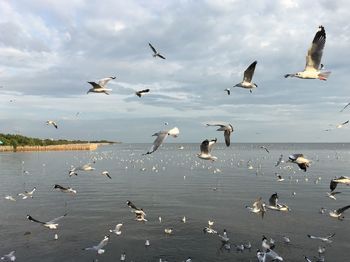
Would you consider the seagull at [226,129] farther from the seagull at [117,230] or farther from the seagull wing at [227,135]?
the seagull at [117,230]

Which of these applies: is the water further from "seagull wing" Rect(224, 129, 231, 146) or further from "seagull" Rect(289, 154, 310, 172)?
"seagull wing" Rect(224, 129, 231, 146)

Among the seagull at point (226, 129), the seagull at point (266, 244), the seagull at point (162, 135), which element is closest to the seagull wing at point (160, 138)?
the seagull at point (162, 135)

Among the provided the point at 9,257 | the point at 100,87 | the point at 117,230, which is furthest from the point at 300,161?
the point at 9,257

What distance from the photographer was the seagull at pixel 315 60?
44.0 feet

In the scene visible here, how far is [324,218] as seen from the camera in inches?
1487

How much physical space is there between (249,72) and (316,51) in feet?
11.3

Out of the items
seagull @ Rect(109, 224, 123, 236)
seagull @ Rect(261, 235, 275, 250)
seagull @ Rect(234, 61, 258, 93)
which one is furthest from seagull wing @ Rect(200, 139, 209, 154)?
seagull @ Rect(109, 224, 123, 236)

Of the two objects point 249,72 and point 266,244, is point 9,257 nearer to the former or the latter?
point 266,244

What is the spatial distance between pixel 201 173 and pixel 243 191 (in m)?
21.7

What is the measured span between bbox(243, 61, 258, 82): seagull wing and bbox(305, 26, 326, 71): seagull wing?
283cm

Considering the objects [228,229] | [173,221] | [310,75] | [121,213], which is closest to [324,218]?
[228,229]

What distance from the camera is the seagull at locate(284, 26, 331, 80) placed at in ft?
44.0

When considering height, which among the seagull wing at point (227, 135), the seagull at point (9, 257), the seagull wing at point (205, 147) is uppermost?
the seagull wing at point (227, 135)

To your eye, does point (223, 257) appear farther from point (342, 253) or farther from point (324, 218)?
point (324, 218)
